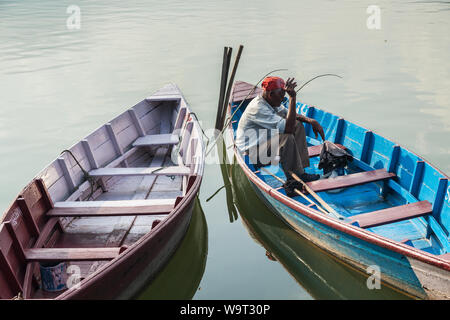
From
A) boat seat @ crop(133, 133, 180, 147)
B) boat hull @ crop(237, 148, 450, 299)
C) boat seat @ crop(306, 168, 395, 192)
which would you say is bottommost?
boat hull @ crop(237, 148, 450, 299)

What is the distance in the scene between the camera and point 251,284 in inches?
191

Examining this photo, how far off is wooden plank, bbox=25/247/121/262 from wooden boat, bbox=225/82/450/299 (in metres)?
2.07

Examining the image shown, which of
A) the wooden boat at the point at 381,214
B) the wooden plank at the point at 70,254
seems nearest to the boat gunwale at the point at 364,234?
the wooden boat at the point at 381,214

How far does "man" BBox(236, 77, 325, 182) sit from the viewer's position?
552 cm

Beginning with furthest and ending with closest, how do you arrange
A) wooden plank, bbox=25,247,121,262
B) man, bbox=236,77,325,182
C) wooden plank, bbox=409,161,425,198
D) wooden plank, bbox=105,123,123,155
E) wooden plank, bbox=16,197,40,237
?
wooden plank, bbox=105,123,123,155 < man, bbox=236,77,325,182 < wooden plank, bbox=409,161,425,198 < wooden plank, bbox=16,197,40,237 < wooden plank, bbox=25,247,121,262

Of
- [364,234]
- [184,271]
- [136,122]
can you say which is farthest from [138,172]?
[364,234]

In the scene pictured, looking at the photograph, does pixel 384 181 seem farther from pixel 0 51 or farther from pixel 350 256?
pixel 0 51

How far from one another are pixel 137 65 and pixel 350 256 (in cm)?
1205

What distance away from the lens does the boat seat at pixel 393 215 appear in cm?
455

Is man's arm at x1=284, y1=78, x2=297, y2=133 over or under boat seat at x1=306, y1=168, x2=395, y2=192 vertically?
over

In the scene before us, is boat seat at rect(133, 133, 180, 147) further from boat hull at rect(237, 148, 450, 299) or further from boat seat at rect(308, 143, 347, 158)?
boat hull at rect(237, 148, 450, 299)

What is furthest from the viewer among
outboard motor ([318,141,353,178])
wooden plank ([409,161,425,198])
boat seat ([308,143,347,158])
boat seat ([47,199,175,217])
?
boat seat ([308,143,347,158])

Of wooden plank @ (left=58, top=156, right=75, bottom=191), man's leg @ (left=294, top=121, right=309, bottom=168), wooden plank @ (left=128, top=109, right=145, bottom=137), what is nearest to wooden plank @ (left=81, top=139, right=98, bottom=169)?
wooden plank @ (left=58, top=156, right=75, bottom=191)

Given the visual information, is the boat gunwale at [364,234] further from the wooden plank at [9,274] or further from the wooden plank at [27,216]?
the wooden plank at [9,274]
